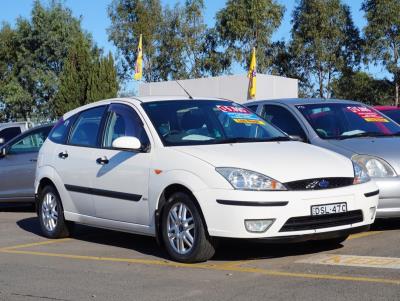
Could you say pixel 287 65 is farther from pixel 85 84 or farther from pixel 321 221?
pixel 321 221

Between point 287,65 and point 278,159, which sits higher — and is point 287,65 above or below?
above

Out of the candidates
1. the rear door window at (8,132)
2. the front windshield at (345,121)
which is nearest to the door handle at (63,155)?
the front windshield at (345,121)

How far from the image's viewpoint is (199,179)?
6.42 metres

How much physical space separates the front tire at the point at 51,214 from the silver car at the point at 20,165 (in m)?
3.06

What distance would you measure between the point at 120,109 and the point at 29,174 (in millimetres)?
4675

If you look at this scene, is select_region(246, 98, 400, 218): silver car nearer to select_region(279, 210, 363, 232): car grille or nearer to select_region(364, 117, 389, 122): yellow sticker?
select_region(364, 117, 389, 122): yellow sticker

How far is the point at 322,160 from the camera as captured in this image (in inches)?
265

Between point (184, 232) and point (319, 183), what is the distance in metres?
1.36

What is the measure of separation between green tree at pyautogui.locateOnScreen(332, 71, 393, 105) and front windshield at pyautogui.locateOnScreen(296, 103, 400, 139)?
135 feet

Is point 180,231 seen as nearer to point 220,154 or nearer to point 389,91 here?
point 220,154

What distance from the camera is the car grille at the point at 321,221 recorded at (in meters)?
6.28

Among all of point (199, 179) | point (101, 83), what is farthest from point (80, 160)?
point (101, 83)

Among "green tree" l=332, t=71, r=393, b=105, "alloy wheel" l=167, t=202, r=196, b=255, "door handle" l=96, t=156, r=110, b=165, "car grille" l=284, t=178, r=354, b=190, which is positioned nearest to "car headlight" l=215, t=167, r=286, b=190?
"car grille" l=284, t=178, r=354, b=190

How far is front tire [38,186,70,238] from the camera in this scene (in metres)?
8.70
